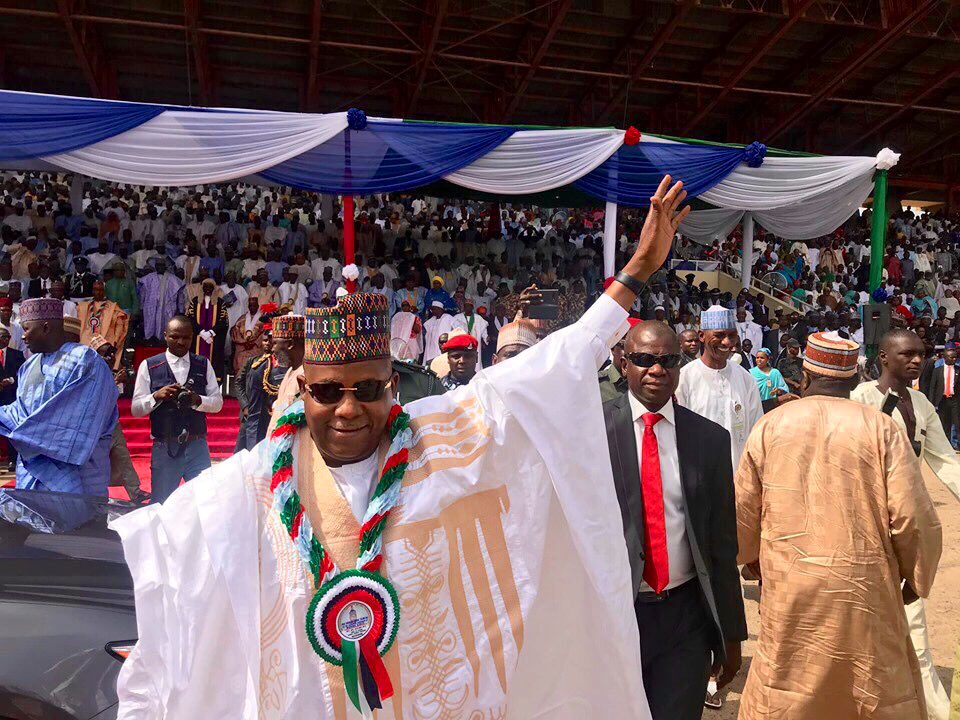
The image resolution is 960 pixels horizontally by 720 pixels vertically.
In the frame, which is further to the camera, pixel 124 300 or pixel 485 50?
pixel 485 50

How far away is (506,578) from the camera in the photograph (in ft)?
5.97

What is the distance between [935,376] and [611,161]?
559cm

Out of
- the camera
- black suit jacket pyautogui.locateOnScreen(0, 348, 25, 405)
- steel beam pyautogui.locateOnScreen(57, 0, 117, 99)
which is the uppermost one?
steel beam pyautogui.locateOnScreen(57, 0, 117, 99)

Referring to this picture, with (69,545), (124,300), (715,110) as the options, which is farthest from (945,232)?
(69,545)

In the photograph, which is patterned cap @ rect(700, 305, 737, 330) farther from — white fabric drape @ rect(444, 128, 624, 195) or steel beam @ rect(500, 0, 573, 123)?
steel beam @ rect(500, 0, 573, 123)

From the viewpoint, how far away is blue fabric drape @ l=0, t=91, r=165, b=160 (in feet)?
26.0

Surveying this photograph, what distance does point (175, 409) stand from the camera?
4.87 meters

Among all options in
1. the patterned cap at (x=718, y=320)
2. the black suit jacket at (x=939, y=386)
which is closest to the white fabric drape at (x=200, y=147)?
the patterned cap at (x=718, y=320)

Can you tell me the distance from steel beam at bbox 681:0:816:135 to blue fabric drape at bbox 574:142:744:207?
20.2 feet

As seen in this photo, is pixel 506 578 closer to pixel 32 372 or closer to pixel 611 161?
pixel 32 372

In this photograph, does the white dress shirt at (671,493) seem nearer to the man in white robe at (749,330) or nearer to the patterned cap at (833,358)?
the patterned cap at (833,358)

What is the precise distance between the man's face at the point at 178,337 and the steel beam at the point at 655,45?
39.7 ft

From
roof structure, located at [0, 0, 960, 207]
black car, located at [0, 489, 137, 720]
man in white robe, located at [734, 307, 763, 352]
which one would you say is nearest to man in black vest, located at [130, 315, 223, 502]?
black car, located at [0, 489, 137, 720]

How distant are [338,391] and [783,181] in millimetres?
10376
